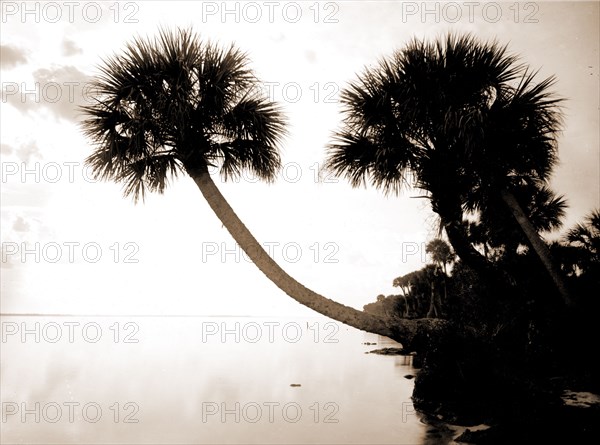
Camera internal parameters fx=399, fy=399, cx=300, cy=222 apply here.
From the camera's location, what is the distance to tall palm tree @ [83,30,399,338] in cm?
644

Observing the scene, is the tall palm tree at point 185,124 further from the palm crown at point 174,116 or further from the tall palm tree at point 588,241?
the tall palm tree at point 588,241

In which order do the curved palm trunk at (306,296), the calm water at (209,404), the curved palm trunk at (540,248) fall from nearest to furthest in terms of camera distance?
the curved palm trunk at (306,296), the curved palm trunk at (540,248), the calm water at (209,404)

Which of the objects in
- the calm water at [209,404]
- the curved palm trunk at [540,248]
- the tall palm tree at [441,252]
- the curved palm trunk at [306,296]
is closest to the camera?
the curved palm trunk at [306,296]

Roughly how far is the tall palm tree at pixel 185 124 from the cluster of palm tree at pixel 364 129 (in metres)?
0.02

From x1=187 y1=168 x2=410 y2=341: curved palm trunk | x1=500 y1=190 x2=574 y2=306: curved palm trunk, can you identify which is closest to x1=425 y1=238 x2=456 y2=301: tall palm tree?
x1=500 y1=190 x2=574 y2=306: curved palm trunk

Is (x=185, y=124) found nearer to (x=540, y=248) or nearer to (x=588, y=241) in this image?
(x=540, y=248)

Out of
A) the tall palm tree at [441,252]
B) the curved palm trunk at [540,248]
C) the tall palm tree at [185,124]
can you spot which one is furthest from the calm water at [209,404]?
the tall palm tree at [441,252]

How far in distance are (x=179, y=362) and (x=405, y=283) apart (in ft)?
89.8

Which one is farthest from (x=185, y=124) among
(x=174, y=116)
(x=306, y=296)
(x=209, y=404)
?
(x=209, y=404)

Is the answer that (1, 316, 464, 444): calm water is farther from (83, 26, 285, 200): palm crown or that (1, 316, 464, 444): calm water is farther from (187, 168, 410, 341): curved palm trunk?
(83, 26, 285, 200): palm crown

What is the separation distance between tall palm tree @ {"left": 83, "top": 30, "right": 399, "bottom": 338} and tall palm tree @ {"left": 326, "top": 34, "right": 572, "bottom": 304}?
2137 mm

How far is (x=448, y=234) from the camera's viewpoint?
351 inches

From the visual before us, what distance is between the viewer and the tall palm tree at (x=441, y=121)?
7926mm

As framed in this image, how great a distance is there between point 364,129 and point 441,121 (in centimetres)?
152
